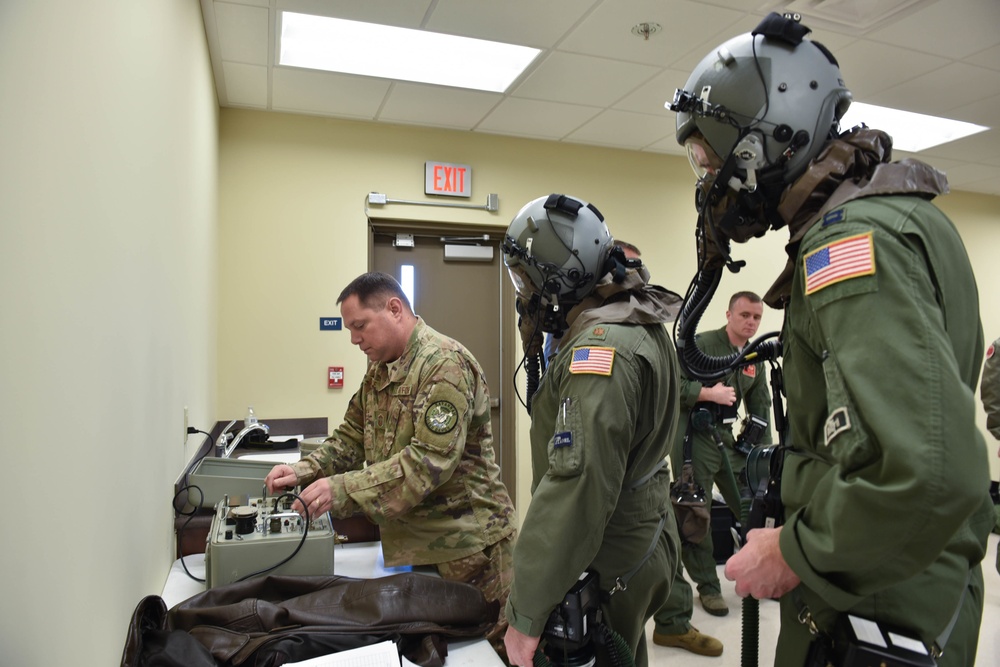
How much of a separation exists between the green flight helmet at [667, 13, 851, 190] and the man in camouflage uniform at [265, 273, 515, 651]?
1081mm

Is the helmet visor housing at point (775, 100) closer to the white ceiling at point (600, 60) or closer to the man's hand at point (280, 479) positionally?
the man's hand at point (280, 479)

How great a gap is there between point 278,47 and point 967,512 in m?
3.28

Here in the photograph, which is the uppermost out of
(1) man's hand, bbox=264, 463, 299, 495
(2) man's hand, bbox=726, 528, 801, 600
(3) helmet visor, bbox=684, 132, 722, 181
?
(3) helmet visor, bbox=684, 132, 722, 181

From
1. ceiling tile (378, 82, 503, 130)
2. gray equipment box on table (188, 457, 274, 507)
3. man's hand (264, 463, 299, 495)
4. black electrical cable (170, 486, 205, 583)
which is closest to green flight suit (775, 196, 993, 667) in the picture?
man's hand (264, 463, 299, 495)

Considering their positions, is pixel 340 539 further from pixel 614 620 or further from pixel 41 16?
pixel 41 16

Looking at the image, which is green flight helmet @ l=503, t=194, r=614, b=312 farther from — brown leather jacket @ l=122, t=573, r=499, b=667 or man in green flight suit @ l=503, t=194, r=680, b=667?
brown leather jacket @ l=122, t=573, r=499, b=667

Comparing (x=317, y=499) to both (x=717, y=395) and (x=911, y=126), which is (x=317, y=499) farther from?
(x=911, y=126)

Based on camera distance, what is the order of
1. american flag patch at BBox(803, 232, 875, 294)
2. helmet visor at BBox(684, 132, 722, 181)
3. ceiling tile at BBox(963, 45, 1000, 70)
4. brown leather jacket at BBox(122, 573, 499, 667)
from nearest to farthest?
american flag patch at BBox(803, 232, 875, 294), helmet visor at BBox(684, 132, 722, 181), brown leather jacket at BBox(122, 573, 499, 667), ceiling tile at BBox(963, 45, 1000, 70)

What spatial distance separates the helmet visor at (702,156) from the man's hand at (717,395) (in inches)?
90.0

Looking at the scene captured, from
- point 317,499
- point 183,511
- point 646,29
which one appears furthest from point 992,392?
point 183,511

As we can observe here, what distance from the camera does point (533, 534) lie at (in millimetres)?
1300

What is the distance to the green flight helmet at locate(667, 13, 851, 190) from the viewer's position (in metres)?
1.00

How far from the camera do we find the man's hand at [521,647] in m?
1.30

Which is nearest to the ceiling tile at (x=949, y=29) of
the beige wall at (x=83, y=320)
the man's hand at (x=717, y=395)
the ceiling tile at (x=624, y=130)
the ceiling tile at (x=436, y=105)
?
the ceiling tile at (x=624, y=130)
